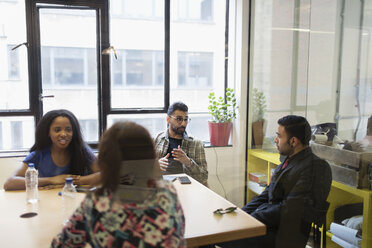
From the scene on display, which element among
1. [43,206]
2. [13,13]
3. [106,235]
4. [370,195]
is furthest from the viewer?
[13,13]

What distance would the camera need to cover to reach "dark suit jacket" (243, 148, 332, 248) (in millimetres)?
2094

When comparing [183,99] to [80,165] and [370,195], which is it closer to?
[80,165]

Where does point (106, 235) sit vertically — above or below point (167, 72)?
below

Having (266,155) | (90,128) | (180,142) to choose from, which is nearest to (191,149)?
(180,142)

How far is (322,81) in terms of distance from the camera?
7.63 ft

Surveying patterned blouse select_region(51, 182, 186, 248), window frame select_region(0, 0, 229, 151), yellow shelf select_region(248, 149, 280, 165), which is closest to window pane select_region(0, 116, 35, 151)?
window frame select_region(0, 0, 229, 151)

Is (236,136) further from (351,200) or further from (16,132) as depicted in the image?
(16,132)

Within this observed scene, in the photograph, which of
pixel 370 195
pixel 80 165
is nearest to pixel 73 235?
pixel 80 165

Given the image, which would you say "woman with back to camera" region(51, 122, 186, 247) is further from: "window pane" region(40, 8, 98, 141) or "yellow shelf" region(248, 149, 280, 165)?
"window pane" region(40, 8, 98, 141)

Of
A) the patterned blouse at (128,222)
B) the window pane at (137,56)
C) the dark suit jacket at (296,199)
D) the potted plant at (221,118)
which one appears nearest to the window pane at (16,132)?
the window pane at (137,56)

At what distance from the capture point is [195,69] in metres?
3.69

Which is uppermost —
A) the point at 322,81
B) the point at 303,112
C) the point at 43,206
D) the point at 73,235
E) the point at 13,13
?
the point at 13,13

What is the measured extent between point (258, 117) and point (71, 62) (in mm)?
1845

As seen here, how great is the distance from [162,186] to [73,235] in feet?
1.05
